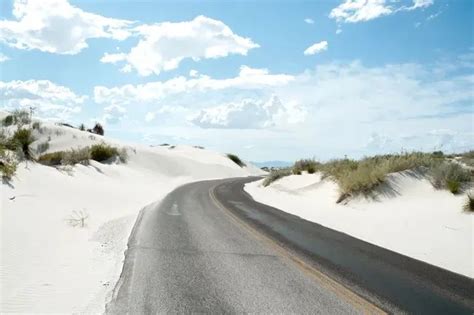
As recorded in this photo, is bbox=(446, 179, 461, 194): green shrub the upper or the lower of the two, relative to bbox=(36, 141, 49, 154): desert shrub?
lower

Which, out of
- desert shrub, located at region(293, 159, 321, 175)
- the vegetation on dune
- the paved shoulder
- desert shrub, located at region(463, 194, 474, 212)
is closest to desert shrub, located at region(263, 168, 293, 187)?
desert shrub, located at region(293, 159, 321, 175)

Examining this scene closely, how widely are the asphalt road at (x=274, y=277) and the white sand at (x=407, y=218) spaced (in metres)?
0.92

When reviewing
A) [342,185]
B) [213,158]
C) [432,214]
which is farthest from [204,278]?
[213,158]

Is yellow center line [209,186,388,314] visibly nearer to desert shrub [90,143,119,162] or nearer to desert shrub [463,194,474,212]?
desert shrub [463,194,474,212]

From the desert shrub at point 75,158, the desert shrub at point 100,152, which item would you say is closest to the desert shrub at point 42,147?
the desert shrub at point 100,152

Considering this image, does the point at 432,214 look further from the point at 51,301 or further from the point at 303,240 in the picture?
the point at 51,301

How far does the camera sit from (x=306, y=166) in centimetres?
3659

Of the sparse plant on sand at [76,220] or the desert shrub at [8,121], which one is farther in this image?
the desert shrub at [8,121]

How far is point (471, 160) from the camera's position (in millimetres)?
21000

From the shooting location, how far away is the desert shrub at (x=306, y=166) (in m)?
34.9

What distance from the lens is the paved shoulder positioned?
6.90 m

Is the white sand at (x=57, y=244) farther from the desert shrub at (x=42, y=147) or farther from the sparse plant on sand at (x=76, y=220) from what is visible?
the desert shrub at (x=42, y=147)

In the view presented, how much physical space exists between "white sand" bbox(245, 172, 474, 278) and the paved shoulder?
371 centimetres

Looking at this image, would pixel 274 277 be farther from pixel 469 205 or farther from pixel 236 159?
pixel 236 159
